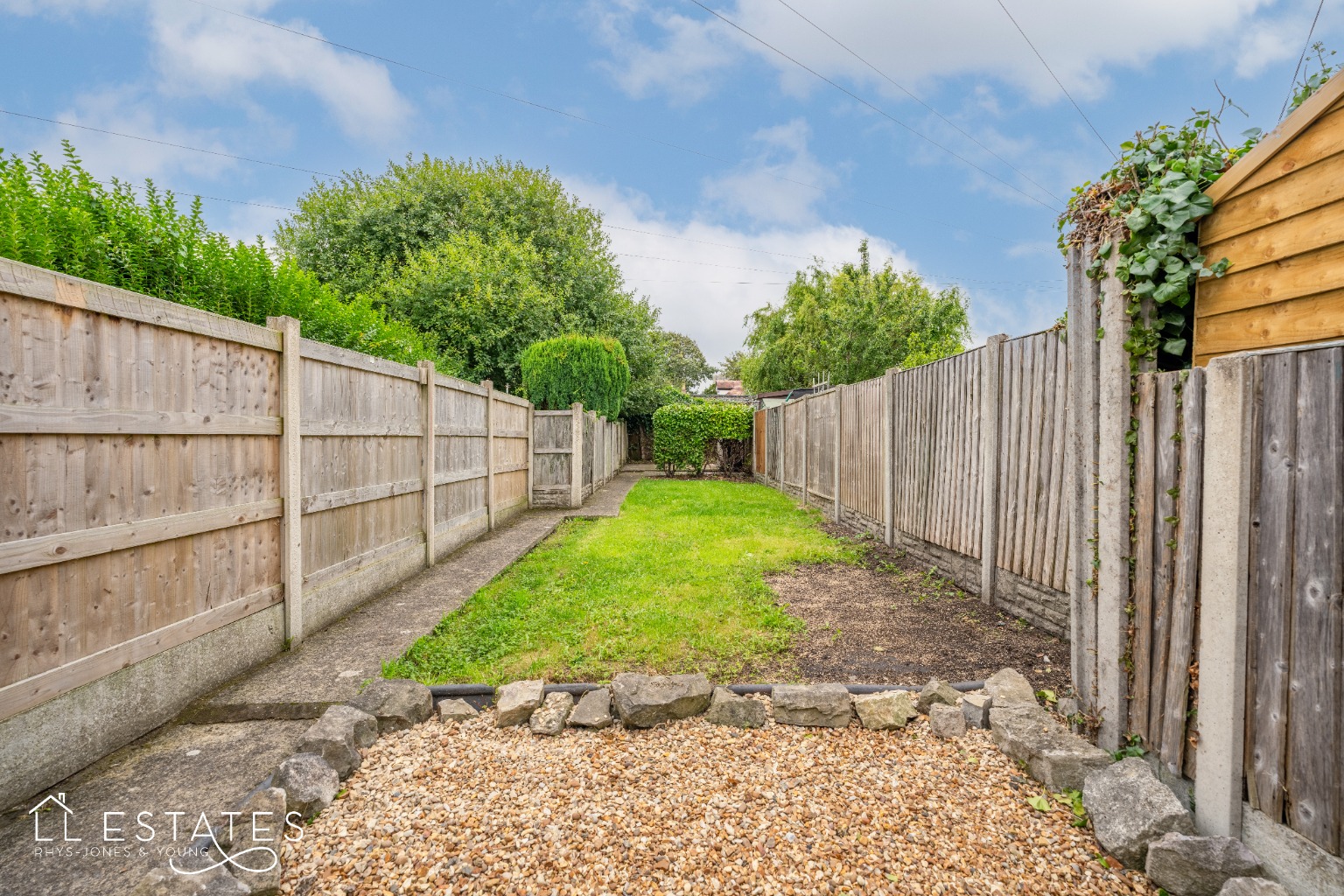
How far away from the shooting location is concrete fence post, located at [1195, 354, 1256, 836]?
154cm

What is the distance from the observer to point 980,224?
15891 mm

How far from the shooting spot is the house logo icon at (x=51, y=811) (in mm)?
1709

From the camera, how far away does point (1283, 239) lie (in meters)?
1.62

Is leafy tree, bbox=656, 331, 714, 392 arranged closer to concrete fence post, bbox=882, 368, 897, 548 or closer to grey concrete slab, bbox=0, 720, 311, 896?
concrete fence post, bbox=882, 368, 897, 548

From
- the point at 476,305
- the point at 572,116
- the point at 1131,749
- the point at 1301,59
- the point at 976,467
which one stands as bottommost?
the point at 1131,749

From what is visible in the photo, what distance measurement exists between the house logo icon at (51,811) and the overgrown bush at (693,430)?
46.9ft

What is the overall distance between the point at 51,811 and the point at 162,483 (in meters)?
1.21

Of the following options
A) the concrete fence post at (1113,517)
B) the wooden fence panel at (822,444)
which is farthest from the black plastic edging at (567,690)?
the wooden fence panel at (822,444)

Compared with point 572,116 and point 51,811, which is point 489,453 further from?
point 572,116

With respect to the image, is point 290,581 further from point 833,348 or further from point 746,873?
point 833,348

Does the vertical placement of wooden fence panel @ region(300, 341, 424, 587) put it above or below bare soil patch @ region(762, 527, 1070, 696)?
above

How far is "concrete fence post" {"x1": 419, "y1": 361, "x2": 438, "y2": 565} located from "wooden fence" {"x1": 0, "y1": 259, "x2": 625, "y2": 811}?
780 mm

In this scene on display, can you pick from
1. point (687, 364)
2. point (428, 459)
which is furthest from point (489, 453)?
point (687, 364)

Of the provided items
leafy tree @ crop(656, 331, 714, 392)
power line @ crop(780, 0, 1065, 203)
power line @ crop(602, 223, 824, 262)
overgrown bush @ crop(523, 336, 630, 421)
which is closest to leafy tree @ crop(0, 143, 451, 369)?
power line @ crop(780, 0, 1065, 203)
